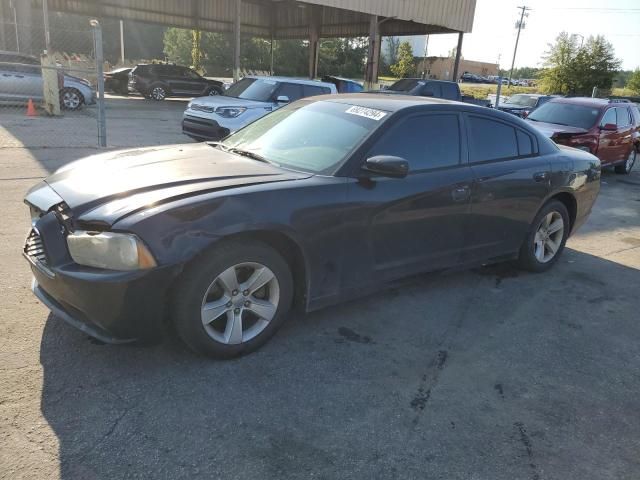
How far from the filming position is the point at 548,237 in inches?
213

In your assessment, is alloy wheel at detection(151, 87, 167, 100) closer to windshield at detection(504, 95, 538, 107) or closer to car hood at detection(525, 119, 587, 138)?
windshield at detection(504, 95, 538, 107)

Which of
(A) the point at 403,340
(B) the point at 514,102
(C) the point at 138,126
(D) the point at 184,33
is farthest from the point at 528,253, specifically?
(D) the point at 184,33

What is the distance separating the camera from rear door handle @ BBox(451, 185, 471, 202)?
4.15 metres

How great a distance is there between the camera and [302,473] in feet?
7.91

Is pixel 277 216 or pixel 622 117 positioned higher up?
pixel 622 117

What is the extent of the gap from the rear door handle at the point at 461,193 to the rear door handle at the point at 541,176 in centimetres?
102

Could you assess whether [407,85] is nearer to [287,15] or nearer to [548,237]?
[548,237]

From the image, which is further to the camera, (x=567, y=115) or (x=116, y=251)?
(x=567, y=115)

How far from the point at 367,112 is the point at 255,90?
8.11m

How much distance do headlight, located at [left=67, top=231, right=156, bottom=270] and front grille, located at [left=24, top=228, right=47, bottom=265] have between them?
38cm

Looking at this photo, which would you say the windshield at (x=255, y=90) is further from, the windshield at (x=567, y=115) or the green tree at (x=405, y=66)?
the green tree at (x=405, y=66)

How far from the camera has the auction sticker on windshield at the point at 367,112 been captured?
3.91m

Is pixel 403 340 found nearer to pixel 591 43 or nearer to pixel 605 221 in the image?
pixel 605 221

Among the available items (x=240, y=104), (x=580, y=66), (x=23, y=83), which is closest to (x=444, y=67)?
(x=580, y=66)
